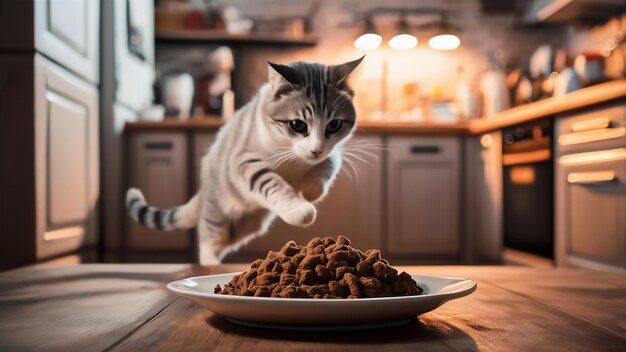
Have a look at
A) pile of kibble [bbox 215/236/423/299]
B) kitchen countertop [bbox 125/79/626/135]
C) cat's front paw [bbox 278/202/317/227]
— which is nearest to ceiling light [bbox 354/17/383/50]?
kitchen countertop [bbox 125/79/626/135]

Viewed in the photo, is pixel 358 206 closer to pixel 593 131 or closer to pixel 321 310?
pixel 593 131

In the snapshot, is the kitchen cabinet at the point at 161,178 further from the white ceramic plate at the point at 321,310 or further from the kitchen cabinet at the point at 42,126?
the white ceramic plate at the point at 321,310

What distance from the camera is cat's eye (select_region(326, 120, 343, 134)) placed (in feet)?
4.42

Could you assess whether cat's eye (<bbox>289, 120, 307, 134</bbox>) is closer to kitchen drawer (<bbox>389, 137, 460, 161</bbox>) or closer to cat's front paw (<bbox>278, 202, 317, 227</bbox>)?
cat's front paw (<bbox>278, 202, 317, 227</bbox>)

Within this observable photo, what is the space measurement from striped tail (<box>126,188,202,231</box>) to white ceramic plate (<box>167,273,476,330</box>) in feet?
4.75

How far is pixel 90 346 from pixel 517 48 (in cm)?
306

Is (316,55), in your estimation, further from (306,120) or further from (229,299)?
(229,299)

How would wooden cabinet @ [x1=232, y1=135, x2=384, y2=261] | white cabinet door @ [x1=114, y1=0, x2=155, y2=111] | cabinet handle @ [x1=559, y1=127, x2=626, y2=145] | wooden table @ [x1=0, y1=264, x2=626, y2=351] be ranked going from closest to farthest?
wooden table @ [x1=0, y1=264, x2=626, y2=351], cabinet handle @ [x1=559, y1=127, x2=626, y2=145], white cabinet door @ [x1=114, y1=0, x2=155, y2=111], wooden cabinet @ [x1=232, y1=135, x2=384, y2=261]

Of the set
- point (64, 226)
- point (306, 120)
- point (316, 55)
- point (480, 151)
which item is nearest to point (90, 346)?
point (306, 120)

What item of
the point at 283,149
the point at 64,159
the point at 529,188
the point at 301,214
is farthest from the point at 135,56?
the point at 529,188

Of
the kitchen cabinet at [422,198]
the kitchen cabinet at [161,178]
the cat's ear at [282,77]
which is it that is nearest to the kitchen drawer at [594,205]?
the kitchen cabinet at [422,198]

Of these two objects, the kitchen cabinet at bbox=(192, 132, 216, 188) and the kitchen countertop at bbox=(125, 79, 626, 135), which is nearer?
the kitchen countertop at bbox=(125, 79, 626, 135)

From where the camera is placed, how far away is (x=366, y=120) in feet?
8.33

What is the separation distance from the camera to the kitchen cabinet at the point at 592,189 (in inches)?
67.1
